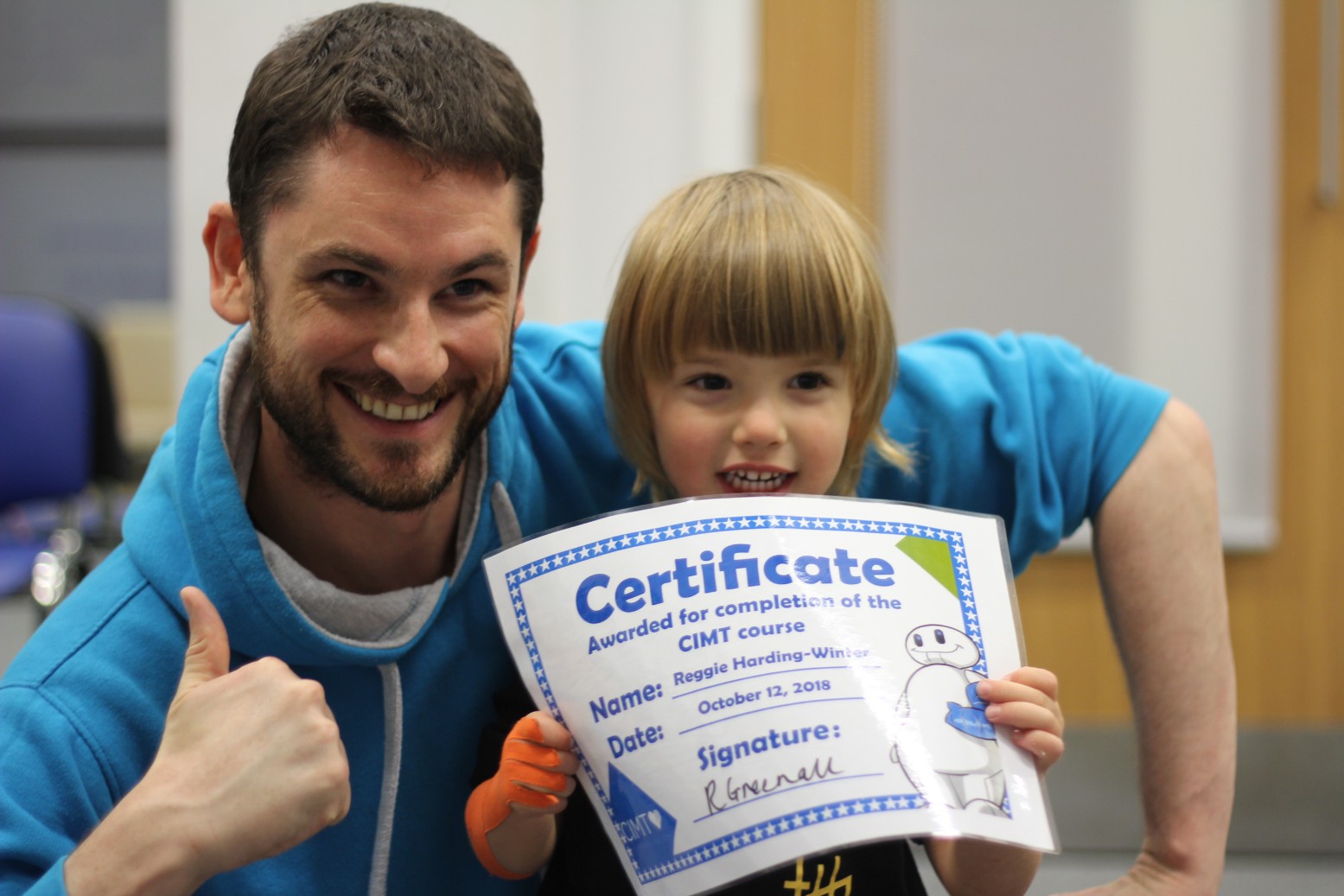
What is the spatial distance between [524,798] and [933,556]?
381mm

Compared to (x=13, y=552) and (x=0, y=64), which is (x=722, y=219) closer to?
(x=13, y=552)

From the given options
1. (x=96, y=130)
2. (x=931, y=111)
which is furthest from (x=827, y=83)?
(x=96, y=130)

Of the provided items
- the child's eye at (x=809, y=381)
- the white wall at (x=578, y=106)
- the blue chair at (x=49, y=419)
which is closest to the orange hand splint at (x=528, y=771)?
the child's eye at (x=809, y=381)

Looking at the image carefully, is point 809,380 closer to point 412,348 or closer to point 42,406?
point 412,348

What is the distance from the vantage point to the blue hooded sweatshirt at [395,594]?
982 millimetres

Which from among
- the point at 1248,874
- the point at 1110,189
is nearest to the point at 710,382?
the point at 1248,874

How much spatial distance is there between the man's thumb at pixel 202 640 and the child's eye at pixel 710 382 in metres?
0.50

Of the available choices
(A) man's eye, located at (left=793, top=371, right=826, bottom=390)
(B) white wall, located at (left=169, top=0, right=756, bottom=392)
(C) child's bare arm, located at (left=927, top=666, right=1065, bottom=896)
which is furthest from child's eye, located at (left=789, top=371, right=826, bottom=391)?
(B) white wall, located at (left=169, top=0, right=756, bottom=392)

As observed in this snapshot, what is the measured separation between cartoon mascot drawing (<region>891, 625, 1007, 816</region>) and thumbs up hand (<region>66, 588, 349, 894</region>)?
0.42 metres

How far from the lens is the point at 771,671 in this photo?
33.5 inches

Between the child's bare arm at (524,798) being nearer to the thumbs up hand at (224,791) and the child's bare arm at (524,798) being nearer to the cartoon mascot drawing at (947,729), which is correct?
the thumbs up hand at (224,791)

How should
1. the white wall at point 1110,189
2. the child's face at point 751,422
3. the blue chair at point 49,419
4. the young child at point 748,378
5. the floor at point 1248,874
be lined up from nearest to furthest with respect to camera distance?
the young child at point 748,378 < the child's face at point 751,422 < the floor at point 1248,874 < the blue chair at point 49,419 < the white wall at point 1110,189

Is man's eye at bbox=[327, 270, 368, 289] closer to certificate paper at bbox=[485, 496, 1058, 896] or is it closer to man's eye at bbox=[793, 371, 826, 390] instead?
certificate paper at bbox=[485, 496, 1058, 896]
